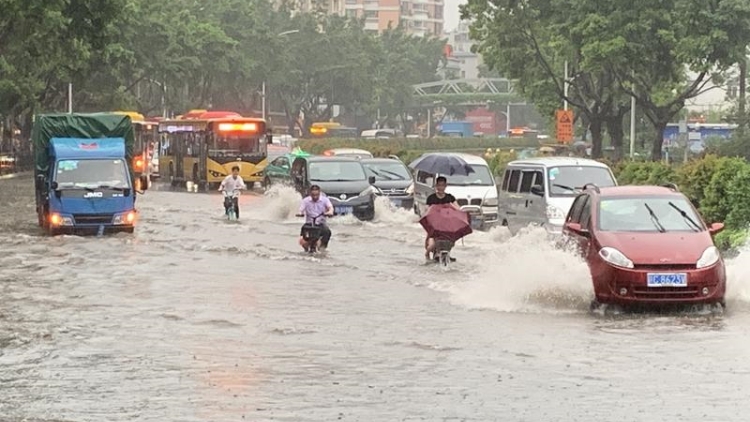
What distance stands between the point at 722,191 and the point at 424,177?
1037 cm

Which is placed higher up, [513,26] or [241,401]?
[513,26]

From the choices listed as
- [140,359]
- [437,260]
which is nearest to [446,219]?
[437,260]

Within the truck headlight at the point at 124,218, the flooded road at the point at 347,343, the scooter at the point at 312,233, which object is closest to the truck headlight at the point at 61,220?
the truck headlight at the point at 124,218

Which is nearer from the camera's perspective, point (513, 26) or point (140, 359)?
point (140, 359)

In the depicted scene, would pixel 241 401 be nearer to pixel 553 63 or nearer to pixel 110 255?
pixel 110 255

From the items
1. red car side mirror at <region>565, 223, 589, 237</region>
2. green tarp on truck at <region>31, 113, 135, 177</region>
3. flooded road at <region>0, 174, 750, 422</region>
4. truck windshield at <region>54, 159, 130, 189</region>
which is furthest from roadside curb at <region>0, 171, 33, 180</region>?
red car side mirror at <region>565, 223, 589, 237</region>

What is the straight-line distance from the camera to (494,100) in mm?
153875

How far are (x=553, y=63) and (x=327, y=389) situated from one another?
161 ft

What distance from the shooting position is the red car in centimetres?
1622

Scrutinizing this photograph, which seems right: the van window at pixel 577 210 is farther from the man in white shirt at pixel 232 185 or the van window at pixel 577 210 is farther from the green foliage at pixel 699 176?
the man in white shirt at pixel 232 185

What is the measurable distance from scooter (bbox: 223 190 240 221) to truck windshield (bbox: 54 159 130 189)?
489 centimetres

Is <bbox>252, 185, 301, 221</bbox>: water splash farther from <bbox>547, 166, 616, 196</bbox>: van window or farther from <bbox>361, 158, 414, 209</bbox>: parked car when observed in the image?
<bbox>547, 166, 616, 196</bbox>: van window

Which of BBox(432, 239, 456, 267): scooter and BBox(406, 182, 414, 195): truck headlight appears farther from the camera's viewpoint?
BBox(406, 182, 414, 195): truck headlight

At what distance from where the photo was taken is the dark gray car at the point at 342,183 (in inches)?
1377
